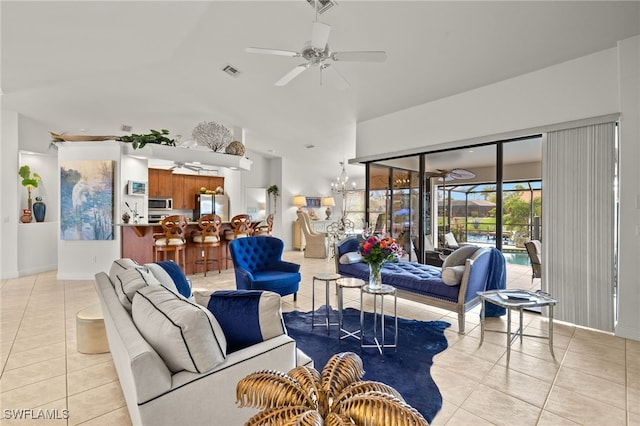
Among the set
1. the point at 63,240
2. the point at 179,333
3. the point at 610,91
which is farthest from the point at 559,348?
the point at 63,240

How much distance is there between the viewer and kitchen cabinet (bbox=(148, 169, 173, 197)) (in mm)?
8406

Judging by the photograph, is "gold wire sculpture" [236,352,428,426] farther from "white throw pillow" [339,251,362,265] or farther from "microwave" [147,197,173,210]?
"microwave" [147,197,173,210]

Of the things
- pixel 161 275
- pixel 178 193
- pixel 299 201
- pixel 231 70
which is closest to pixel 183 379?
pixel 161 275

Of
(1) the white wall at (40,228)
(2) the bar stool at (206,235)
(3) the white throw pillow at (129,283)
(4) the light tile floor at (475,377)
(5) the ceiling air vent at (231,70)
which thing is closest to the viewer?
(3) the white throw pillow at (129,283)

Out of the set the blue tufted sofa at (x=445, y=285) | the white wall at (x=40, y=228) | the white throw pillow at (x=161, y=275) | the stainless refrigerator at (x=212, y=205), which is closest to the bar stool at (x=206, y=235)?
the white wall at (x=40, y=228)

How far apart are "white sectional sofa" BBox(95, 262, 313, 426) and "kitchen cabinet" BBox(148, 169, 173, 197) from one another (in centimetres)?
763

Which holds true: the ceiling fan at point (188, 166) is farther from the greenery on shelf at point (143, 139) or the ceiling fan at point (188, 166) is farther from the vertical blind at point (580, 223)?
the vertical blind at point (580, 223)

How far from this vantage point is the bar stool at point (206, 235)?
612 cm

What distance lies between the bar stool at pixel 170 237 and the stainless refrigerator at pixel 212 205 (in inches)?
127

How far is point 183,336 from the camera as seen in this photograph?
1346mm

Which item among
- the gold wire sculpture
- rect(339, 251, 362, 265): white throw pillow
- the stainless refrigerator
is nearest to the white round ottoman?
the gold wire sculpture

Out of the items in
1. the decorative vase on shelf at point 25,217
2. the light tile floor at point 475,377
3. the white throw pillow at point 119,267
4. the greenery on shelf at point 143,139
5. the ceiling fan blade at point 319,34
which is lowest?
the light tile floor at point 475,377

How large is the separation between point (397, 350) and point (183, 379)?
2.13 metres

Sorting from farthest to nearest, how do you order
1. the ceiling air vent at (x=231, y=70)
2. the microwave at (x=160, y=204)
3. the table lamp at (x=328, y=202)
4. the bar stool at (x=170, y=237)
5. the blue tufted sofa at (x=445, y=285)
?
1. the table lamp at (x=328, y=202)
2. the microwave at (x=160, y=204)
3. the bar stool at (x=170, y=237)
4. the ceiling air vent at (x=231, y=70)
5. the blue tufted sofa at (x=445, y=285)
